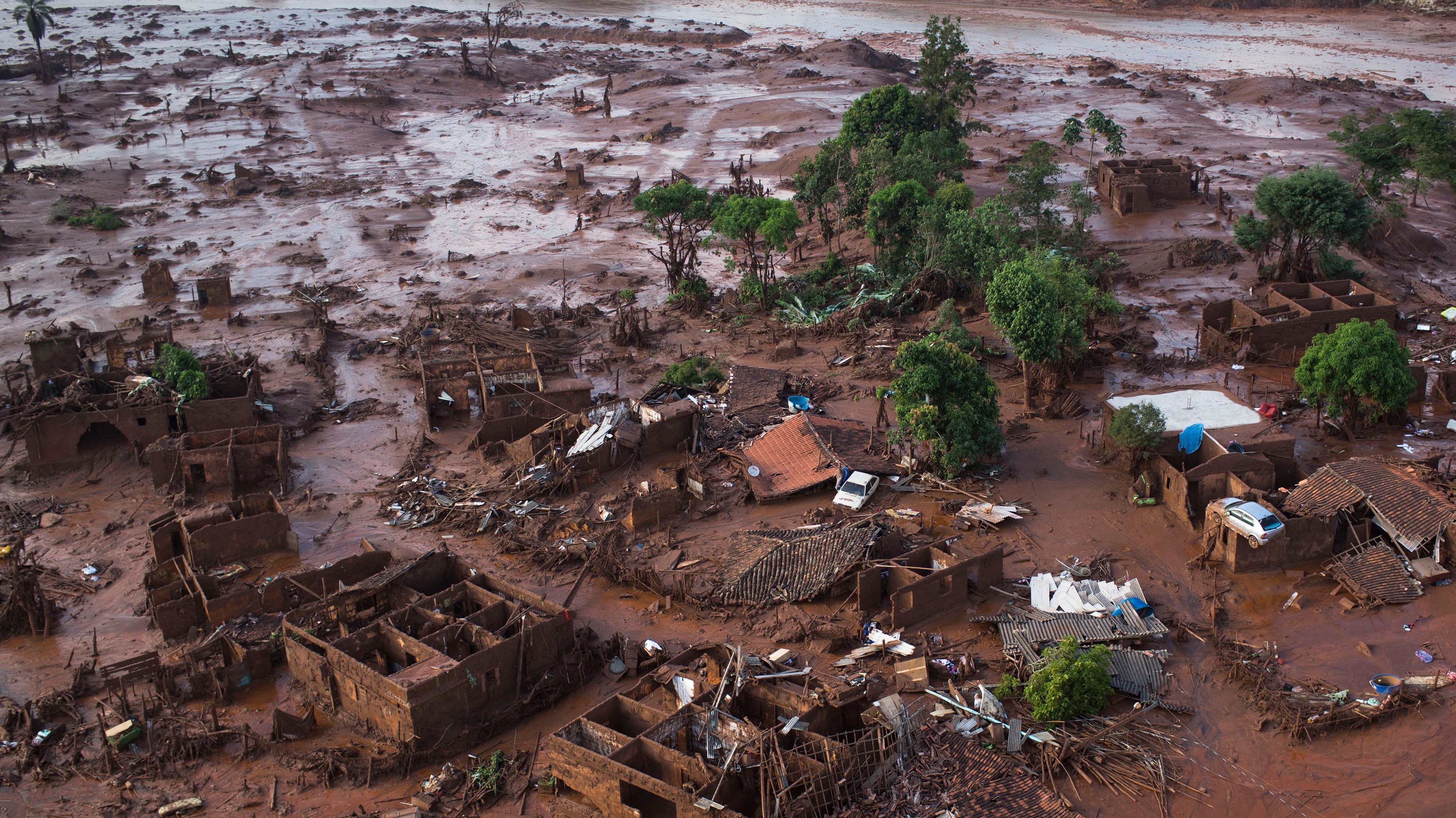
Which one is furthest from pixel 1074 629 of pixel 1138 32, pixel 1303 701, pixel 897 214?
pixel 1138 32

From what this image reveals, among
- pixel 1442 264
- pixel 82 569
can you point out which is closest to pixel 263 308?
pixel 82 569

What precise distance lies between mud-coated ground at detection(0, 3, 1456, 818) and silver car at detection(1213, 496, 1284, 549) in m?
1.03

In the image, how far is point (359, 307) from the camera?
39.8 meters

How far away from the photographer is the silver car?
21.4 m

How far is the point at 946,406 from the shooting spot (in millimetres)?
25422

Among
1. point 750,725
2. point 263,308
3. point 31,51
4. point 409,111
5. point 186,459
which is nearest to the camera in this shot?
point 750,725

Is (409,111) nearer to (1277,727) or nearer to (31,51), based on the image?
(31,51)

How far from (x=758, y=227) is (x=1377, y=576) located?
881 inches

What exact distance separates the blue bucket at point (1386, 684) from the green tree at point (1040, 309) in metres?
11.9

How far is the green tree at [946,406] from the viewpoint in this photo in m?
25.2

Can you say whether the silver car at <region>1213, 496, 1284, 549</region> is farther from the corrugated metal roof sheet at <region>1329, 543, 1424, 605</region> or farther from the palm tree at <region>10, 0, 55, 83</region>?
the palm tree at <region>10, 0, 55, 83</region>

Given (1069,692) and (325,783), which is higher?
(1069,692)

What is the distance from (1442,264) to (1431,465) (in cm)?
2118

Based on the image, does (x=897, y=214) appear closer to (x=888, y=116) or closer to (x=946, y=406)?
(x=888, y=116)
